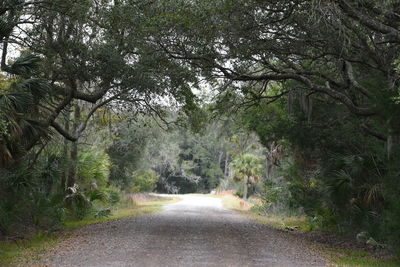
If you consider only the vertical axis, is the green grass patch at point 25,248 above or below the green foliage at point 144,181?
below

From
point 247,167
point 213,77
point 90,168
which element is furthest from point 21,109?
point 247,167

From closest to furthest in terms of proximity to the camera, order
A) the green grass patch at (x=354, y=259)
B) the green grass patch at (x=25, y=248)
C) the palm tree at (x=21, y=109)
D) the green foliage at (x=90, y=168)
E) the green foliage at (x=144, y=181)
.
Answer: the green grass patch at (x=25, y=248), the palm tree at (x=21, y=109), the green grass patch at (x=354, y=259), the green foliage at (x=90, y=168), the green foliage at (x=144, y=181)

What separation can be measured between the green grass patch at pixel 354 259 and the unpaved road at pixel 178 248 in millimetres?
431

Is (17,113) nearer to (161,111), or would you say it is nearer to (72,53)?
(72,53)

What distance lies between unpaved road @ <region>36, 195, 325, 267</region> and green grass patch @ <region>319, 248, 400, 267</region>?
43 cm

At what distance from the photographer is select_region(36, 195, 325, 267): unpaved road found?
8844 mm

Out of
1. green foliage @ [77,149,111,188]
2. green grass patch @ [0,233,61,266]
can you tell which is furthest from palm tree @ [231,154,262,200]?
green grass patch @ [0,233,61,266]

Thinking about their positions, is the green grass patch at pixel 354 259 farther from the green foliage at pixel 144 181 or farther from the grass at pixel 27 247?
the green foliage at pixel 144 181

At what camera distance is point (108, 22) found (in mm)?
12195

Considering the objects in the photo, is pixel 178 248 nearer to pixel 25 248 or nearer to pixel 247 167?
pixel 25 248

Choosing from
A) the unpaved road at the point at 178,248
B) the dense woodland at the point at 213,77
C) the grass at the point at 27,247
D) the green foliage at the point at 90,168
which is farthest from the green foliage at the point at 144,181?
the grass at the point at 27,247

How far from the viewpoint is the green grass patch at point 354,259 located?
9964mm

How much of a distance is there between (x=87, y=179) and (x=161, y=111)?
5027mm

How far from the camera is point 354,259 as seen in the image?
10.6m
